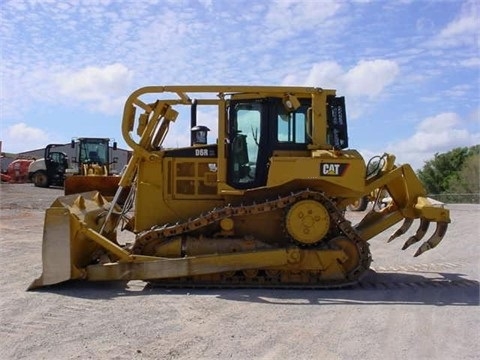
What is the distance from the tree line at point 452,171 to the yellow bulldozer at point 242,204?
141ft

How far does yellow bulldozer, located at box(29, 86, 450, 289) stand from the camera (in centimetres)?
837

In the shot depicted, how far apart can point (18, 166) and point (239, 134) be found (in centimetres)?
4006

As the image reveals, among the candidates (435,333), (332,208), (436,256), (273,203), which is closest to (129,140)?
(273,203)

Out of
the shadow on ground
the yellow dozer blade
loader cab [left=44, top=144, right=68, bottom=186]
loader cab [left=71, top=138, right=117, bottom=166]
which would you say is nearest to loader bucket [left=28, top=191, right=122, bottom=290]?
the yellow dozer blade

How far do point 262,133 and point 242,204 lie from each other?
44.8 inches

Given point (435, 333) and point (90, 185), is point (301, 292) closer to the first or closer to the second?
point (435, 333)

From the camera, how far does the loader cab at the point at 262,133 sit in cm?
887

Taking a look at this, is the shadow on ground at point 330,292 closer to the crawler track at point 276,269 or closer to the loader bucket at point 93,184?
the crawler track at point 276,269

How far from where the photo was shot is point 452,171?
56688mm

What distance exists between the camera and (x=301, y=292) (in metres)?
8.19

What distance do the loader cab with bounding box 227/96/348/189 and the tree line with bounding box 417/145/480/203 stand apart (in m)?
43.2

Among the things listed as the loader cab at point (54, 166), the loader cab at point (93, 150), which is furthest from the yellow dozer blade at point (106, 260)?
the loader cab at point (54, 166)

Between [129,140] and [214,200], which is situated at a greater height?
[129,140]

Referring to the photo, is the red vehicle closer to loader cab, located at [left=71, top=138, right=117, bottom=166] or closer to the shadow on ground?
loader cab, located at [left=71, top=138, right=117, bottom=166]
